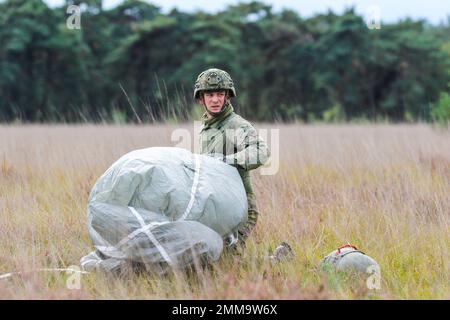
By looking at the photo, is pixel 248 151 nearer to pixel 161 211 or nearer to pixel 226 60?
pixel 161 211

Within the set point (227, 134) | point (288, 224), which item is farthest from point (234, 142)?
point (288, 224)

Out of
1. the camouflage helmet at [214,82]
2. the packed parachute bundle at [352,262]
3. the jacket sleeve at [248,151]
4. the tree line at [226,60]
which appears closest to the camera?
the packed parachute bundle at [352,262]

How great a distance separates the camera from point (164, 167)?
4.25 m

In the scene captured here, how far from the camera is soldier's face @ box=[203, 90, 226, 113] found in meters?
4.77

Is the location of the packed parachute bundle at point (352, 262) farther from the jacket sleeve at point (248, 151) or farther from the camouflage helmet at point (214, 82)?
the camouflage helmet at point (214, 82)

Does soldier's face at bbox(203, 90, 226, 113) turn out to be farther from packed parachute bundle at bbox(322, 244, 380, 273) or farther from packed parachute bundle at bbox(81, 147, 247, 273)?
packed parachute bundle at bbox(322, 244, 380, 273)

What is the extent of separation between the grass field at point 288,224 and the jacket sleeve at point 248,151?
1.95ft

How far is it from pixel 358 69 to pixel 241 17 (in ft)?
19.8

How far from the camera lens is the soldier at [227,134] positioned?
4.59m

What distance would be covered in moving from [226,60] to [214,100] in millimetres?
25865

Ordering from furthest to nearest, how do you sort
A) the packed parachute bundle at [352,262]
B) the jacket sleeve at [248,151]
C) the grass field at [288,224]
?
the jacket sleeve at [248,151]
the packed parachute bundle at [352,262]
the grass field at [288,224]

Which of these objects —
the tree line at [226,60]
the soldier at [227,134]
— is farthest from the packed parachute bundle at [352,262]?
the tree line at [226,60]

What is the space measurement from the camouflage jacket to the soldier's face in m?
0.05

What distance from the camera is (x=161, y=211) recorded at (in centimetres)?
424
